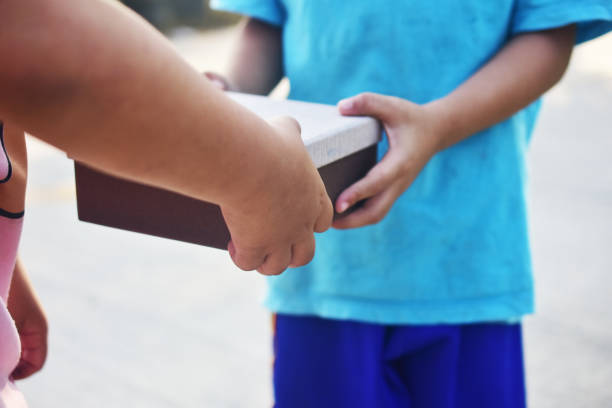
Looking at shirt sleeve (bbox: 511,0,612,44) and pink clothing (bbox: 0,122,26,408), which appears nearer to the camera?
pink clothing (bbox: 0,122,26,408)

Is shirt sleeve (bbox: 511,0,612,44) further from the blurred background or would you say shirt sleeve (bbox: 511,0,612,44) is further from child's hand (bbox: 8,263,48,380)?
the blurred background

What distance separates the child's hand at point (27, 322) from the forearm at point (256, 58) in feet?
1.41

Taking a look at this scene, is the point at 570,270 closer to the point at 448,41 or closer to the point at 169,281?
the point at 169,281

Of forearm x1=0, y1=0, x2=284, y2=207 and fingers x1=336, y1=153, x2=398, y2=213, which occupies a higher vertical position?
forearm x1=0, y1=0, x2=284, y2=207

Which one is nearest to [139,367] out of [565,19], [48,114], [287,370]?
[287,370]

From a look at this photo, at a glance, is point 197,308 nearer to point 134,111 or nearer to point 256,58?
point 256,58

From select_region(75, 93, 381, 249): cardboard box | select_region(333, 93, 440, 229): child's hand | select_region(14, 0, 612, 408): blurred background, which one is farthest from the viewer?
select_region(14, 0, 612, 408): blurred background

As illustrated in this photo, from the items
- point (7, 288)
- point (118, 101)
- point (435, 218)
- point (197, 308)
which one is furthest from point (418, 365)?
point (197, 308)

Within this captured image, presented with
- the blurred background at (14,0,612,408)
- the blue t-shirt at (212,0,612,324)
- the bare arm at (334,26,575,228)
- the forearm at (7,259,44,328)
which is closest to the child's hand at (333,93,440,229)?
the bare arm at (334,26,575,228)

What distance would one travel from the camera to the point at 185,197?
0.67 meters

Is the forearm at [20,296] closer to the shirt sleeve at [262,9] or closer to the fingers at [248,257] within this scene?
the fingers at [248,257]

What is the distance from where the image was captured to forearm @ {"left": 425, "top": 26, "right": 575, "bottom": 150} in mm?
869

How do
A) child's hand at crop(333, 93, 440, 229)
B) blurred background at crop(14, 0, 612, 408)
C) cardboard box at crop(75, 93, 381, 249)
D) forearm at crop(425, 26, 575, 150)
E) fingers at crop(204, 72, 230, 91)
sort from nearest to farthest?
1. cardboard box at crop(75, 93, 381, 249)
2. child's hand at crop(333, 93, 440, 229)
3. forearm at crop(425, 26, 575, 150)
4. fingers at crop(204, 72, 230, 91)
5. blurred background at crop(14, 0, 612, 408)

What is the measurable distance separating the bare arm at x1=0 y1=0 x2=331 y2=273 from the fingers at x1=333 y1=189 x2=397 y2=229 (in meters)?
0.21
